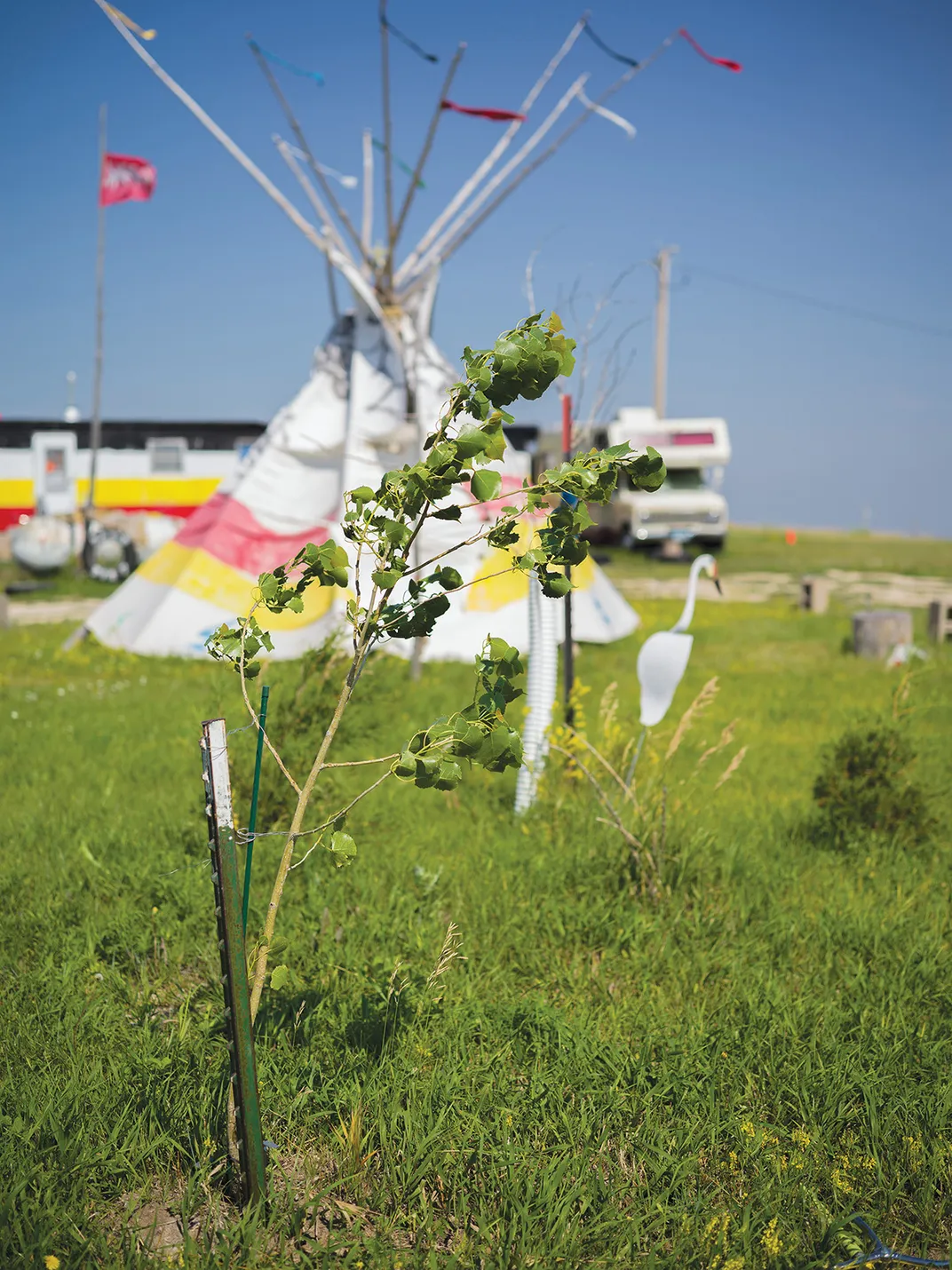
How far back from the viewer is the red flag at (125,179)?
15461 millimetres

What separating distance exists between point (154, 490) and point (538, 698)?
65.2 feet

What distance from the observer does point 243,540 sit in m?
9.18

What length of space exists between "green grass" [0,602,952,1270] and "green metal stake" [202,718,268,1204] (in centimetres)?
17

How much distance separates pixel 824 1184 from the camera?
93.3 inches

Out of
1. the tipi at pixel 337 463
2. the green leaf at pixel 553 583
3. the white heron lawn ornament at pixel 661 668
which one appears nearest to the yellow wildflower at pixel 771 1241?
the green leaf at pixel 553 583

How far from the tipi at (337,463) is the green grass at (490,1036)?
4.17 m

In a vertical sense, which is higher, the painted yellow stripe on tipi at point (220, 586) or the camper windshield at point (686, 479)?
the camper windshield at point (686, 479)

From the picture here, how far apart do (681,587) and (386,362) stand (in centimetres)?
909

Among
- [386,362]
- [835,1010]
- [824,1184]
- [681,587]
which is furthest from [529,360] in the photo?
[681,587]

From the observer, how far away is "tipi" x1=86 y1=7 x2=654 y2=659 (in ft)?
29.5

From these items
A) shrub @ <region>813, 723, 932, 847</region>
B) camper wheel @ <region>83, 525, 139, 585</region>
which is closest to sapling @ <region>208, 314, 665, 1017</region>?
shrub @ <region>813, 723, 932, 847</region>

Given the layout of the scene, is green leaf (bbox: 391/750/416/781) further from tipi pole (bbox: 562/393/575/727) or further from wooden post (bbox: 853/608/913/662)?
wooden post (bbox: 853/608/913/662)

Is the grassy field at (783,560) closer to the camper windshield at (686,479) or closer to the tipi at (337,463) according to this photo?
the camper windshield at (686,479)

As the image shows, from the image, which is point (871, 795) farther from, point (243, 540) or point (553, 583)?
point (243, 540)
